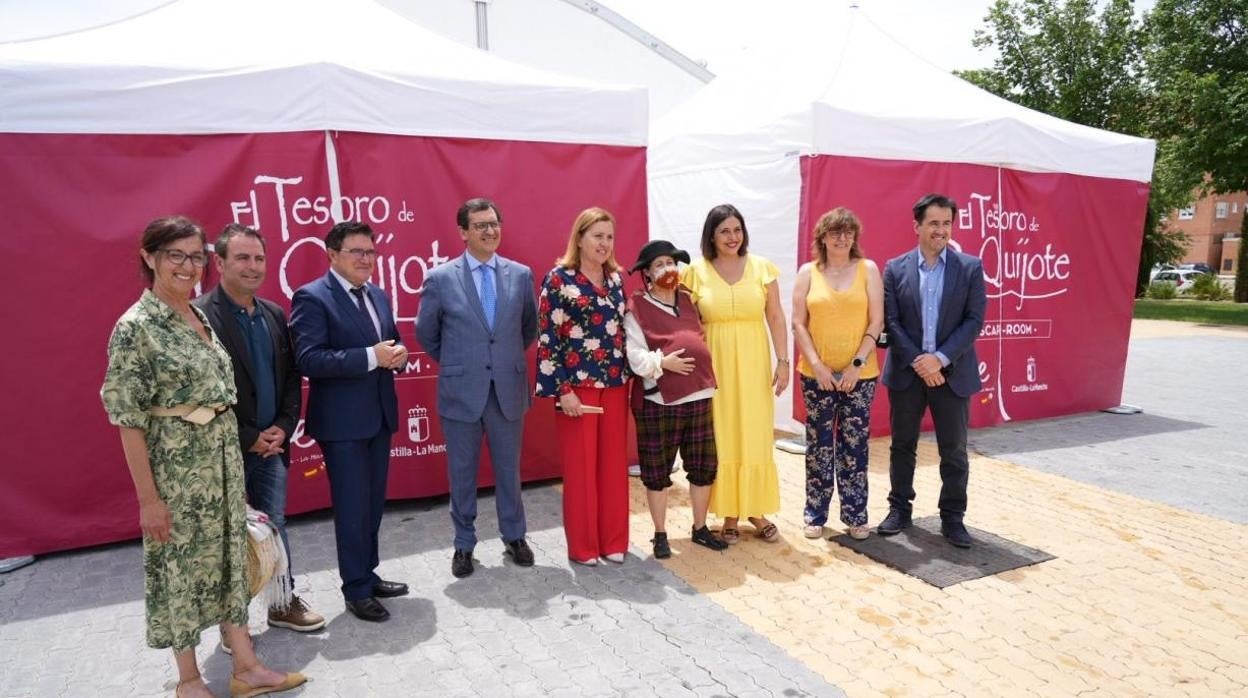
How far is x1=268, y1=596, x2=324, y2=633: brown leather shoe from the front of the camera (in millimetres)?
3230

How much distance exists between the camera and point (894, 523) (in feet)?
13.9

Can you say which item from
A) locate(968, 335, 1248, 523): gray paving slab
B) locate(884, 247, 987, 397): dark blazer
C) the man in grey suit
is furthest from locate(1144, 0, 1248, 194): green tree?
the man in grey suit

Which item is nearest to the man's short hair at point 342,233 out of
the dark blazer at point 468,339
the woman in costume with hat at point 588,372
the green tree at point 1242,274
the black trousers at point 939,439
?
the dark blazer at point 468,339

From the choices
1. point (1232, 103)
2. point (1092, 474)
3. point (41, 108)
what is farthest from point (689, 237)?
point (1232, 103)

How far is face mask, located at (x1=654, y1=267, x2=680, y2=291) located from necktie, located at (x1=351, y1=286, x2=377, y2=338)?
135cm

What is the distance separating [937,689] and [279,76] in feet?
14.3

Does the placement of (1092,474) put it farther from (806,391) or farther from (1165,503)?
(806,391)

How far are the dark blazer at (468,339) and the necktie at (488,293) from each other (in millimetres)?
27

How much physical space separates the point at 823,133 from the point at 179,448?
478 centimetres

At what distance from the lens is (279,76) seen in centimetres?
416

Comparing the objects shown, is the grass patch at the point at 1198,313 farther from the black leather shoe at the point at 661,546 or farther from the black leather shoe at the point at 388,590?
the black leather shoe at the point at 388,590

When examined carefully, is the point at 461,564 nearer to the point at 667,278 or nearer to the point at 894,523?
the point at 667,278

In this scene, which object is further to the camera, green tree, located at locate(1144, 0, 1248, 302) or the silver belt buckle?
green tree, located at locate(1144, 0, 1248, 302)

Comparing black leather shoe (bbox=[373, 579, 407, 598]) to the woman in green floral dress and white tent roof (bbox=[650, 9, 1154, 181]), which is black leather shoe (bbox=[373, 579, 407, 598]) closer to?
the woman in green floral dress
